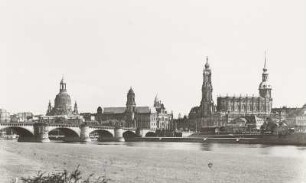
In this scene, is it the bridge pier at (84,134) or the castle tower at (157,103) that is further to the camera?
the castle tower at (157,103)

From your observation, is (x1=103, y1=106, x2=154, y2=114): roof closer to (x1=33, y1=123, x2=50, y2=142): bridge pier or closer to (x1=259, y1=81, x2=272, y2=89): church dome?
(x1=259, y1=81, x2=272, y2=89): church dome

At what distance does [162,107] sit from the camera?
179000 mm

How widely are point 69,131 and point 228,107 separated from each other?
61.9m

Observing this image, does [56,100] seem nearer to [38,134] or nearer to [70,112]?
[70,112]

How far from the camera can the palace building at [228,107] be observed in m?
149

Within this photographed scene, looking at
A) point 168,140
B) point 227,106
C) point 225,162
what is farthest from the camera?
point 227,106

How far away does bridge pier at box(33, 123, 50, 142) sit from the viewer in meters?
89.4

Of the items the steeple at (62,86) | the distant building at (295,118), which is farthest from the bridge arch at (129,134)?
the steeple at (62,86)

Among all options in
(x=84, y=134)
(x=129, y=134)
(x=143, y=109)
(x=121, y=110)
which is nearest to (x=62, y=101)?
(x=121, y=110)

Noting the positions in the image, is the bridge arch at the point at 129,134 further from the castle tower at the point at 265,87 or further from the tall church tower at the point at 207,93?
the castle tower at the point at 265,87

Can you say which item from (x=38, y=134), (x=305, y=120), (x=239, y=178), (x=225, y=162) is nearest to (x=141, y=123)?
(x=305, y=120)

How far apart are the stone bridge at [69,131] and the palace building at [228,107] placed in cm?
3070

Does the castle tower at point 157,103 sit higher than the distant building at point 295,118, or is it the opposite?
the castle tower at point 157,103

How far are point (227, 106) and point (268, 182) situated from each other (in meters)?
125
